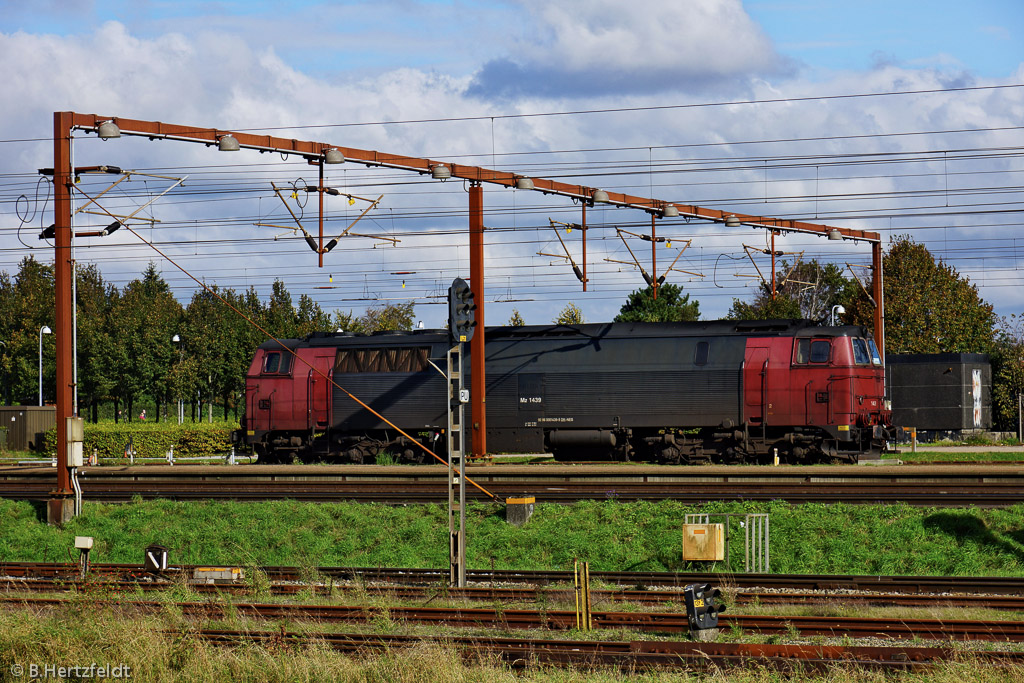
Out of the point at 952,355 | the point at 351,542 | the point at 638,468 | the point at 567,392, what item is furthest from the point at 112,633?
the point at 952,355

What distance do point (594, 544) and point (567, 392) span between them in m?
11.6

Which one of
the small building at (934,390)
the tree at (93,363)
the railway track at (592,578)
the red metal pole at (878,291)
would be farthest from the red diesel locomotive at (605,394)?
the tree at (93,363)

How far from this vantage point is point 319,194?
81.3 feet

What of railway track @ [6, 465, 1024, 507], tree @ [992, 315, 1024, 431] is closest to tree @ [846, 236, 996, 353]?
tree @ [992, 315, 1024, 431]

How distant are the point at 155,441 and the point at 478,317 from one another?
19.8 m

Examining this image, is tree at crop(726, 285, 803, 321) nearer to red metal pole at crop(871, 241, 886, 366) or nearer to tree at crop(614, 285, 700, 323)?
tree at crop(614, 285, 700, 323)

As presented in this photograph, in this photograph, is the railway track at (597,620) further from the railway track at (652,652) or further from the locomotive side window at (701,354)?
the locomotive side window at (701,354)

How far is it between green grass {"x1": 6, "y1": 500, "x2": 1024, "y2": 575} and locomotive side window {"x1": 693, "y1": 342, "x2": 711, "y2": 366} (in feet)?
31.1

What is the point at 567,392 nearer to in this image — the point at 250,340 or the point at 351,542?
the point at 351,542

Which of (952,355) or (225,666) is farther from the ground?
(952,355)

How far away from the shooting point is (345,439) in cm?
3256

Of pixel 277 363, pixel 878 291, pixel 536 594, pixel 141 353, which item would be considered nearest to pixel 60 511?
pixel 277 363

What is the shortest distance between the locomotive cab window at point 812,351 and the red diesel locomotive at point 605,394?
29mm

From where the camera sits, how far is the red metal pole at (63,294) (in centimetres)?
2183
